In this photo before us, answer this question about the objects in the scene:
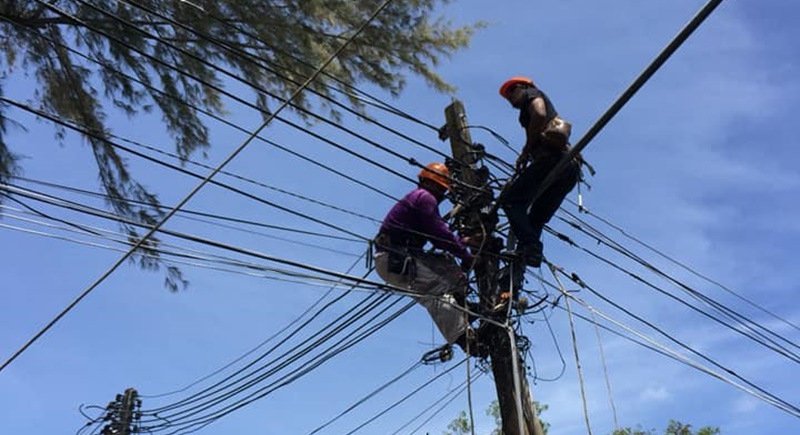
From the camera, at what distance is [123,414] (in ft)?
40.9

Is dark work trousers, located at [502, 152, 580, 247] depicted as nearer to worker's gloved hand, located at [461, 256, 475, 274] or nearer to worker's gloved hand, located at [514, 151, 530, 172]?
worker's gloved hand, located at [514, 151, 530, 172]

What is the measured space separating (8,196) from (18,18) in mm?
2156

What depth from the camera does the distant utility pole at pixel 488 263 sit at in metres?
5.53

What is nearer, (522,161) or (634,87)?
(634,87)

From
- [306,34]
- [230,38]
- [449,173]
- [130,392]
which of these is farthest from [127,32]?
[130,392]

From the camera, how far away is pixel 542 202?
20.6 ft

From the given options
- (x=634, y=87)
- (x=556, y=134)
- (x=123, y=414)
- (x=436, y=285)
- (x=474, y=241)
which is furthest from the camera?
(x=123, y=414)

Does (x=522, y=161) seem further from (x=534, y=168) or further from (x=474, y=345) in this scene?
(x=474, y=345)

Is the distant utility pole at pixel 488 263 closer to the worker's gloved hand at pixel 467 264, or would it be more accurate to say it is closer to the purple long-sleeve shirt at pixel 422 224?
the worker's gloved hand at pixel 467 264

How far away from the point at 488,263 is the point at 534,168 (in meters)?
0.79

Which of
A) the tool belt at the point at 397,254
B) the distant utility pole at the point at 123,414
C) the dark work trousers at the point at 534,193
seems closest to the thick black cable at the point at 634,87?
the dark work trousers at the point at 534,193

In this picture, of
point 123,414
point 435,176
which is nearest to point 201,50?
point 435,176

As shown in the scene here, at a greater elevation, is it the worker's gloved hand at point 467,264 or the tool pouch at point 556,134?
the tool pouch at point 556,134

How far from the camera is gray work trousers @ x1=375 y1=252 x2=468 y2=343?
6.14 metres
